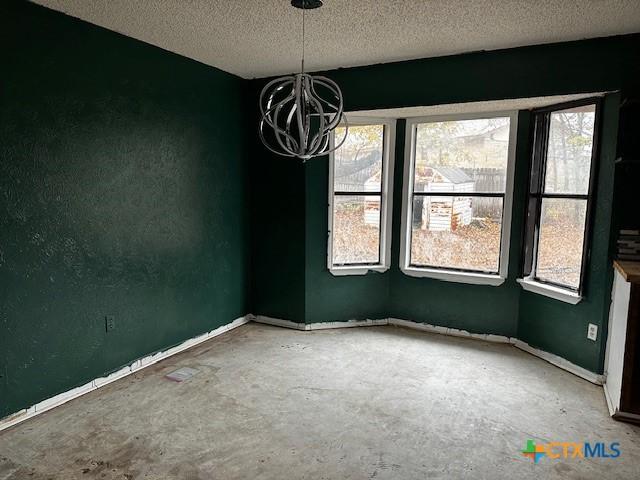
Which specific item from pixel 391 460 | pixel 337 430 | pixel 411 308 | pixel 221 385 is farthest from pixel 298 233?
pixel 391 460

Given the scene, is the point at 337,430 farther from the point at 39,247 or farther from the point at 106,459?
the point at 39,247

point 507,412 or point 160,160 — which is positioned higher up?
point 160,160

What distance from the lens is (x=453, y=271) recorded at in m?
4.16

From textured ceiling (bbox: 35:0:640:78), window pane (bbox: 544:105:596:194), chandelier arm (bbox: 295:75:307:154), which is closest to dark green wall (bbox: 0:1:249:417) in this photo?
textured ceiling (bbox: 35:0:640:78)

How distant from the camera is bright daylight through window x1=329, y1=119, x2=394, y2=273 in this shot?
166 inches

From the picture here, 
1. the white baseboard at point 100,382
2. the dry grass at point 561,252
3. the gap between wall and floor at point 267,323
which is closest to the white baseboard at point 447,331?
the gap between wall and floor at point 267,323

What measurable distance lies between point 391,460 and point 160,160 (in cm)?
266

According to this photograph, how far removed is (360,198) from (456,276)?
117 centimetres

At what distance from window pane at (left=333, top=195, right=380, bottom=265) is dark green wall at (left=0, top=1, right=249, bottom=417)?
1.09m

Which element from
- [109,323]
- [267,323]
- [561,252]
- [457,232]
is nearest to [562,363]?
[561,252]

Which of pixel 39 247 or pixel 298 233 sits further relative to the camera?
pixel 298 233

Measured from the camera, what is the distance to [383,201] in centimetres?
427

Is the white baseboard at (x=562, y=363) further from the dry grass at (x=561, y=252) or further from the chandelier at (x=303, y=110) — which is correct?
the chandelier at (x=303, y=110)

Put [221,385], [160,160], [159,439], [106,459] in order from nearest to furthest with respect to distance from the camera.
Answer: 1. [106,459]
2. [159,439]
3. [221,385]
4. [160,160]
